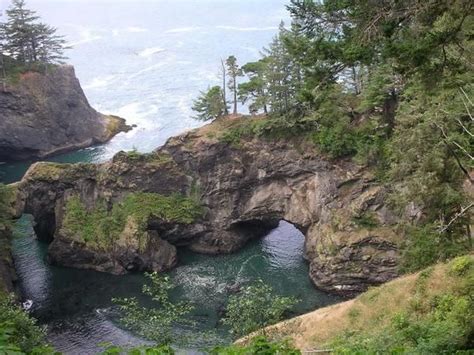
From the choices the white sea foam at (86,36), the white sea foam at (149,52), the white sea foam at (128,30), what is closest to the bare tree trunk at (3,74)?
the white sea foam at (149,52)

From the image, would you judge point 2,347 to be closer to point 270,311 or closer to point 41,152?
point 270,311

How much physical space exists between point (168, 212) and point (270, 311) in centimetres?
2766

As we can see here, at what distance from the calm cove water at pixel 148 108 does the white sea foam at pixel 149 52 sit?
25 cm

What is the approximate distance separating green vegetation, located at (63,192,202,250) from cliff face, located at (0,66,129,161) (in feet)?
96.1

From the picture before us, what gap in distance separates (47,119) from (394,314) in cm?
6489

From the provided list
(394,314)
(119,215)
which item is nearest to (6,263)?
(119,215)

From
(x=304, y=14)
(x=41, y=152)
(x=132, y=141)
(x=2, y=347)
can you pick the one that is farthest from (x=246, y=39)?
(x=2, y=347)

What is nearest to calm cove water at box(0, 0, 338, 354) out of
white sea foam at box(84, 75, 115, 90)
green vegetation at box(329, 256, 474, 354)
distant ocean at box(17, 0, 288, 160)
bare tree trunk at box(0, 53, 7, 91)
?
distant ocean at box(17, 0, 288, 160)

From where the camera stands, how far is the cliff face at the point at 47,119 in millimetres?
Answer: 75750

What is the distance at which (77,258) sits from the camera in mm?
50281

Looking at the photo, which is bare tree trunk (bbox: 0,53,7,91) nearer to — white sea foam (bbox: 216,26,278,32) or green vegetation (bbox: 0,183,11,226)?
green vegetation (bbox: 0,183,11,226)

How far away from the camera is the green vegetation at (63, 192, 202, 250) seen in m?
49.9

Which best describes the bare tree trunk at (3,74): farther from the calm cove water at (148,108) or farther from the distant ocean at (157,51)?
the distant ocean at (157,51)

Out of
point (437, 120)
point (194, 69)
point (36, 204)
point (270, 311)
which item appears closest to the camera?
point (270, 311)
